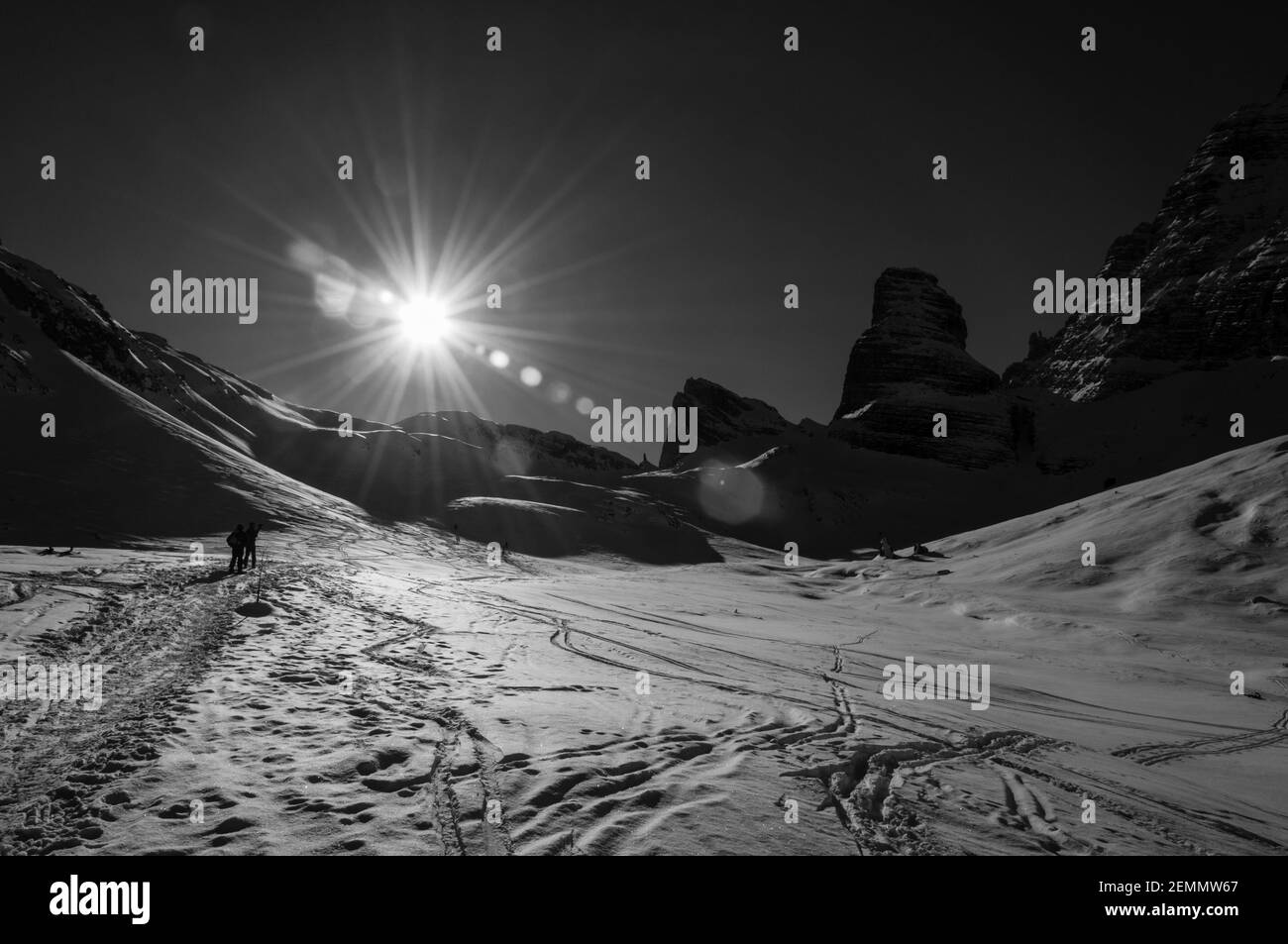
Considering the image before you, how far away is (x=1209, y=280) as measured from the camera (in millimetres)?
145750

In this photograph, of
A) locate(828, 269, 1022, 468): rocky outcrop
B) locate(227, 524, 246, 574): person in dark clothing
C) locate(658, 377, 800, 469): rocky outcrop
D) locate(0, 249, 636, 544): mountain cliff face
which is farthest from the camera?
locate(658, 377, 800, 469): rocky outcrop

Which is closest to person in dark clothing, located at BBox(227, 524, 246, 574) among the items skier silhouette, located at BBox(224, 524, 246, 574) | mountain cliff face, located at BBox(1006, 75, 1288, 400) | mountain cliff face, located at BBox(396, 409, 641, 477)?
skier silhouette, located at BBox(224, 524, 246, 574)

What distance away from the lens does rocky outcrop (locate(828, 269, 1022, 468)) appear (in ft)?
393

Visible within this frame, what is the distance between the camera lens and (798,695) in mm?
10125

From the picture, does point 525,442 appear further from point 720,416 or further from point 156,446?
point 156,446

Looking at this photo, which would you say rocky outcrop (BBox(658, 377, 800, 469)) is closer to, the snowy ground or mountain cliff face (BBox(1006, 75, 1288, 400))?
mountain cliff face (BBox(1006, 75, 1288, 400))

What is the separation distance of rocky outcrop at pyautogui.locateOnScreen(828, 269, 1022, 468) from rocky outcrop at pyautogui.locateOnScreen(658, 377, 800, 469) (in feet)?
67.3

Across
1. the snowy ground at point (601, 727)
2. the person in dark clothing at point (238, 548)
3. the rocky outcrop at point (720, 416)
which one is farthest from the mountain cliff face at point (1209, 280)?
the person in dark clothing at point (238, 548)

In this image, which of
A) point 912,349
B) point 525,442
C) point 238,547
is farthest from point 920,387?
point 238,547

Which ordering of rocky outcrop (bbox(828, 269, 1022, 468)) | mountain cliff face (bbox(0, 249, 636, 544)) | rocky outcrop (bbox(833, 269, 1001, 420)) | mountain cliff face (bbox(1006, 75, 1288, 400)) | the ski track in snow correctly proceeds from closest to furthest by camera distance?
the ski track in snow
mountain cliff face (bbox(0, 249, 636, 544))
rocky outcrop (bbox(828, 269, 1022, 468))
mountain cliff face (bbox(1006, 75, 1288, 400))
rocky outcrop (bbox(833, 269, 1001, 420))

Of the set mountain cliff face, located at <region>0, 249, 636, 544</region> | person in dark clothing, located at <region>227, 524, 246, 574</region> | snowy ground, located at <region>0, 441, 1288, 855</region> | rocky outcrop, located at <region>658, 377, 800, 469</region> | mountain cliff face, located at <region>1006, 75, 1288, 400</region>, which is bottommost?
snowy ground, located at <region>0, 441, 1288, 855</region>

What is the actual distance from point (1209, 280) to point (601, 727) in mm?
202450

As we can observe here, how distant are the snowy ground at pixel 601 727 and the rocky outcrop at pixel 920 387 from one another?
107m
